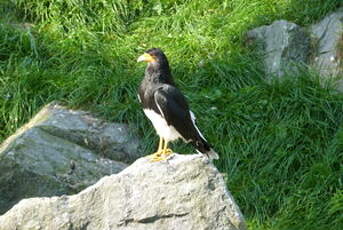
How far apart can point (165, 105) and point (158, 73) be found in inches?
11.4

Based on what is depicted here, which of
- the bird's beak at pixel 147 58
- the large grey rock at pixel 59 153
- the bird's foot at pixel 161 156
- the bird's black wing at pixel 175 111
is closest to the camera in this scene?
the bird's foot at pixel 161 156

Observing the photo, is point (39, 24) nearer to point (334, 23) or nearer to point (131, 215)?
point (334, 23)

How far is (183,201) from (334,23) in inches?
158

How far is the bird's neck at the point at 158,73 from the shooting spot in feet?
19.6

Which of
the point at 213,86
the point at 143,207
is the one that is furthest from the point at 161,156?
the point at 213,86

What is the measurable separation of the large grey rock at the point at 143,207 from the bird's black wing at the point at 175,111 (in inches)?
33.6

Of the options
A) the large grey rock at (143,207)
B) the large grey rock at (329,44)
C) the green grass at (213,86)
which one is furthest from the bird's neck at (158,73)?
the large grey rock at (329,44)

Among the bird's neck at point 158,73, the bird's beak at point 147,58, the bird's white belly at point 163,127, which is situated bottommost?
the bird's white belly at point 163,127

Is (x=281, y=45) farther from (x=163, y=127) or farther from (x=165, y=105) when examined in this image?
(x=165, y=105)

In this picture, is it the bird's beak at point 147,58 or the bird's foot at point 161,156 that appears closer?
the bird's foot at point 161,156

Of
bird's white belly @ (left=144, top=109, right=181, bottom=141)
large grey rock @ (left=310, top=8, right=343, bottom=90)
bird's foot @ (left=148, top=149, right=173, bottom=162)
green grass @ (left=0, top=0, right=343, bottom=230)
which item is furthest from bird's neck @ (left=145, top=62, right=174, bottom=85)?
large grey rock @ (left=310, top=8, right=343, bottom=90)

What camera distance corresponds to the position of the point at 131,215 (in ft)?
16.2

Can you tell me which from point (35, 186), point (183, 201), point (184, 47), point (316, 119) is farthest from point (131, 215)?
point (184, 47)

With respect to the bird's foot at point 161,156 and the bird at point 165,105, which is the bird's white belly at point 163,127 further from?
the bird's foot at point 161,156
